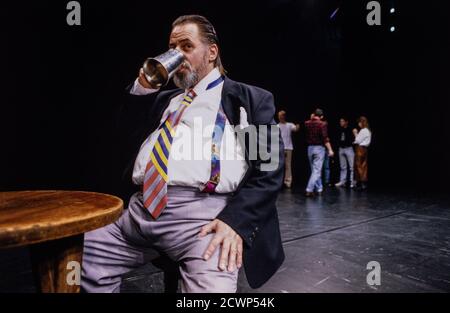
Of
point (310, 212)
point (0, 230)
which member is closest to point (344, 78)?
point (310, 212)

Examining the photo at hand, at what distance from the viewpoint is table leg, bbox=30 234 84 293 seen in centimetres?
73

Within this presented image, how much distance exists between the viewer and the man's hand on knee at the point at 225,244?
838 mm

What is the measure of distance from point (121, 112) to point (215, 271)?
2.41ft

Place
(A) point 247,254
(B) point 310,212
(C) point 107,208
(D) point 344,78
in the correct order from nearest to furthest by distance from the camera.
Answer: (C) point 107,208, (A) point 247,254, (B) point 310,212, (D) point 344,78

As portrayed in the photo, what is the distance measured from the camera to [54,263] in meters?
0.73

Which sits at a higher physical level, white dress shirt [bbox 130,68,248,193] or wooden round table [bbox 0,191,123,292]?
white dress shirt [bbox 130,68,248,193]

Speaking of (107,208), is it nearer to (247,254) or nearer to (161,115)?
(247,254)

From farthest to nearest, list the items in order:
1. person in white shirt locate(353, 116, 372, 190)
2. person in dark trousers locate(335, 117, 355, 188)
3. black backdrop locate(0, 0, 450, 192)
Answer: person in dark trousers locate(335, 117, 355, 188) → person in white shirt locate(353, 116, 372, 190) → black backdrop locate(0, 0, 450, 192)

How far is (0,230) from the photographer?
1.78 ft

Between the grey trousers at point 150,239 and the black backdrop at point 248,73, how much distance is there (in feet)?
9.57

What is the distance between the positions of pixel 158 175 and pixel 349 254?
1900mm

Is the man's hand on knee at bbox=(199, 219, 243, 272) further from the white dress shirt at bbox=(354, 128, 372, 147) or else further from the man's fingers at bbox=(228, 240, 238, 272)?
the white dress shirt at bbox=(354, 128, 372, 147)

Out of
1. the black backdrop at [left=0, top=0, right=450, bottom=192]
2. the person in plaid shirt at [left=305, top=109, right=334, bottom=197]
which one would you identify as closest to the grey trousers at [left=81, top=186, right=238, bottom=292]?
the black backdrop at [left=0, top=0, right=450, bottom=192]

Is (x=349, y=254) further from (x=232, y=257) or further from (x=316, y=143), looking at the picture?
(x=316, y=143)
